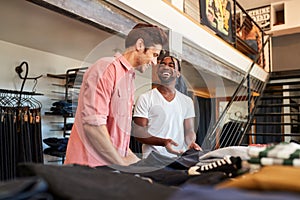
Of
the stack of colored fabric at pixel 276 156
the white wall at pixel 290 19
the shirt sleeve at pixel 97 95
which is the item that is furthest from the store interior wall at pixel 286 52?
the stack of colored fabric at pixel 276 156

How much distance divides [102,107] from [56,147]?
87.4 inches

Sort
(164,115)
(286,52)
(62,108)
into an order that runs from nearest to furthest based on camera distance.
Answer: (164,115)
(62,108)
(286,52)

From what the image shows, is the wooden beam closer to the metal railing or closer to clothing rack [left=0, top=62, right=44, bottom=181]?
clothing rack [left=0, top=62, right=44, bottom=181]

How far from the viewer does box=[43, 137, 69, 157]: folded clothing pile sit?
3.15 metres

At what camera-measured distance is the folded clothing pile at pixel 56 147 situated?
3150 millimetres

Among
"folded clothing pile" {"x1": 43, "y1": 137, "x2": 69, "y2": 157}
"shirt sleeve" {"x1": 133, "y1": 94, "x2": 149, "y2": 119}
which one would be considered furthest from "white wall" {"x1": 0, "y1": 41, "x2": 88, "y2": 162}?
"shirt sleeve" {"x1": 133, "y1": 94, "x2": 149, "y2": 119}

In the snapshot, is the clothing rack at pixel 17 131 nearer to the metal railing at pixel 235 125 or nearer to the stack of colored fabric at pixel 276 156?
the metal railing at pixel 235 125

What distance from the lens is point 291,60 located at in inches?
291

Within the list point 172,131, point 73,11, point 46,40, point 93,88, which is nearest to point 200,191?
point 93,88

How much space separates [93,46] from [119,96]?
2357 millimetres

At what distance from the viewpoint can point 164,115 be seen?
1.75 metres

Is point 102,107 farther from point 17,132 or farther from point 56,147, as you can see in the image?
point 56,147

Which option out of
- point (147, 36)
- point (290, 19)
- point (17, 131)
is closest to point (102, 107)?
point (147, 36)

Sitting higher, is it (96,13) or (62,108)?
(96,13)
